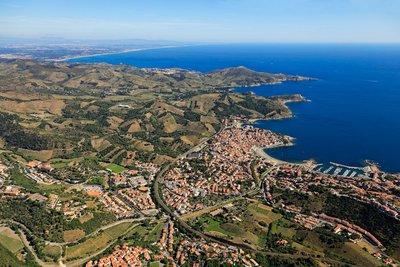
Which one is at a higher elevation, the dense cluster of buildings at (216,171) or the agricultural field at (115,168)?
the dense cluster of buildings at (216,171)

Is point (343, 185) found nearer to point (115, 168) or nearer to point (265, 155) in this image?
point (265, 155)

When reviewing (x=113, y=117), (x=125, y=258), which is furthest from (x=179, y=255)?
(x=113, y=117)

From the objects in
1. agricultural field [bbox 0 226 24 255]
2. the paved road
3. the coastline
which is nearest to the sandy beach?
the coastline

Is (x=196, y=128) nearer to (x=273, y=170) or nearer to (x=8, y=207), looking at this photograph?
(x=273, y=170)

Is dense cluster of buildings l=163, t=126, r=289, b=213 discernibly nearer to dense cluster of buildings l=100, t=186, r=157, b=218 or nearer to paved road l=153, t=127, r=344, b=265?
paved road l=153, t=127, r=344, b=265

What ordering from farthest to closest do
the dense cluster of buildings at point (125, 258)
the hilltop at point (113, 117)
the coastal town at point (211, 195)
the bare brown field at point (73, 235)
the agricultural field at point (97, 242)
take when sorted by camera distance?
1. the hilltop at point (113, 117)
2. the bare brown field at point (73, 235)
3. the coastal town at point (211, 195)
4. the agricultural field at point (97, 242)
5. the dense cluster of buildings at point (125, 258)

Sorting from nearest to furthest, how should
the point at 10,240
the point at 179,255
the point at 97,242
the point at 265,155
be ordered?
the point at 179,255 → the point at 10,240 → the point at 97,242 → the point at 265,155

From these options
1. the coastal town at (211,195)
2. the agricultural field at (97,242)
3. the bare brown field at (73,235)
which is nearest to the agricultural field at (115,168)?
the coastal town at (211,195)

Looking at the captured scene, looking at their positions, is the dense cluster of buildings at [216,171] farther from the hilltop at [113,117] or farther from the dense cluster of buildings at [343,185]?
the hilltop at [113,117]
